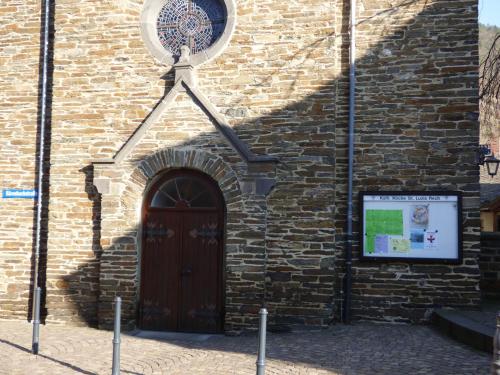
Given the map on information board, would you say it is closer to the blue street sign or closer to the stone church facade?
the stone church facade

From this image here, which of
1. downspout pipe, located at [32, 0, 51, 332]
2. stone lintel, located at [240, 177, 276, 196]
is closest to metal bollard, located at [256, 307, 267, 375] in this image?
stone lintel, located at [240, 177, 276, 196]

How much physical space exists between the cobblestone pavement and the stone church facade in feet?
2.30

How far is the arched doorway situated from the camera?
29.1 feet

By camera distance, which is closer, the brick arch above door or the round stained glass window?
the brick arch above door

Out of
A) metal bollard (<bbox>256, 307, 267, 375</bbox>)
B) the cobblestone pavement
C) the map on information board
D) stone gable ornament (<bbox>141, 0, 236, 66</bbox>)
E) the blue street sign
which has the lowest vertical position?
the cobblestone pavement

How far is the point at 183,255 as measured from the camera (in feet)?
29.5

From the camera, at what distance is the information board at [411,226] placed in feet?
28.0

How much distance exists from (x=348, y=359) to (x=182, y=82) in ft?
16.7

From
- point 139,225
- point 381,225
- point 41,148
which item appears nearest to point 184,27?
point 41,148

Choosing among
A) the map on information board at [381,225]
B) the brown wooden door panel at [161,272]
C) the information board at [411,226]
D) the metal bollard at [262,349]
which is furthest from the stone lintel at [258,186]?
the metal bollard at [262,349]

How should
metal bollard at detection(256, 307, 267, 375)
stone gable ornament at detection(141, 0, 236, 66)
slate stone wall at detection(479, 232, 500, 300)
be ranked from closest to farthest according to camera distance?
metal bollard at detection(256, 307, 267, 375) → stone gable ornament at detection(141, 0, 236, 66) → slate stone wall at detection(479, 232, 500, 300)

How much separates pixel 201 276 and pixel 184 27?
172 inches

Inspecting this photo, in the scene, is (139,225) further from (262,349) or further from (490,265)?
(490,265)

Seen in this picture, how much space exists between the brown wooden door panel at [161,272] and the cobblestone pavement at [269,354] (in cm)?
76
